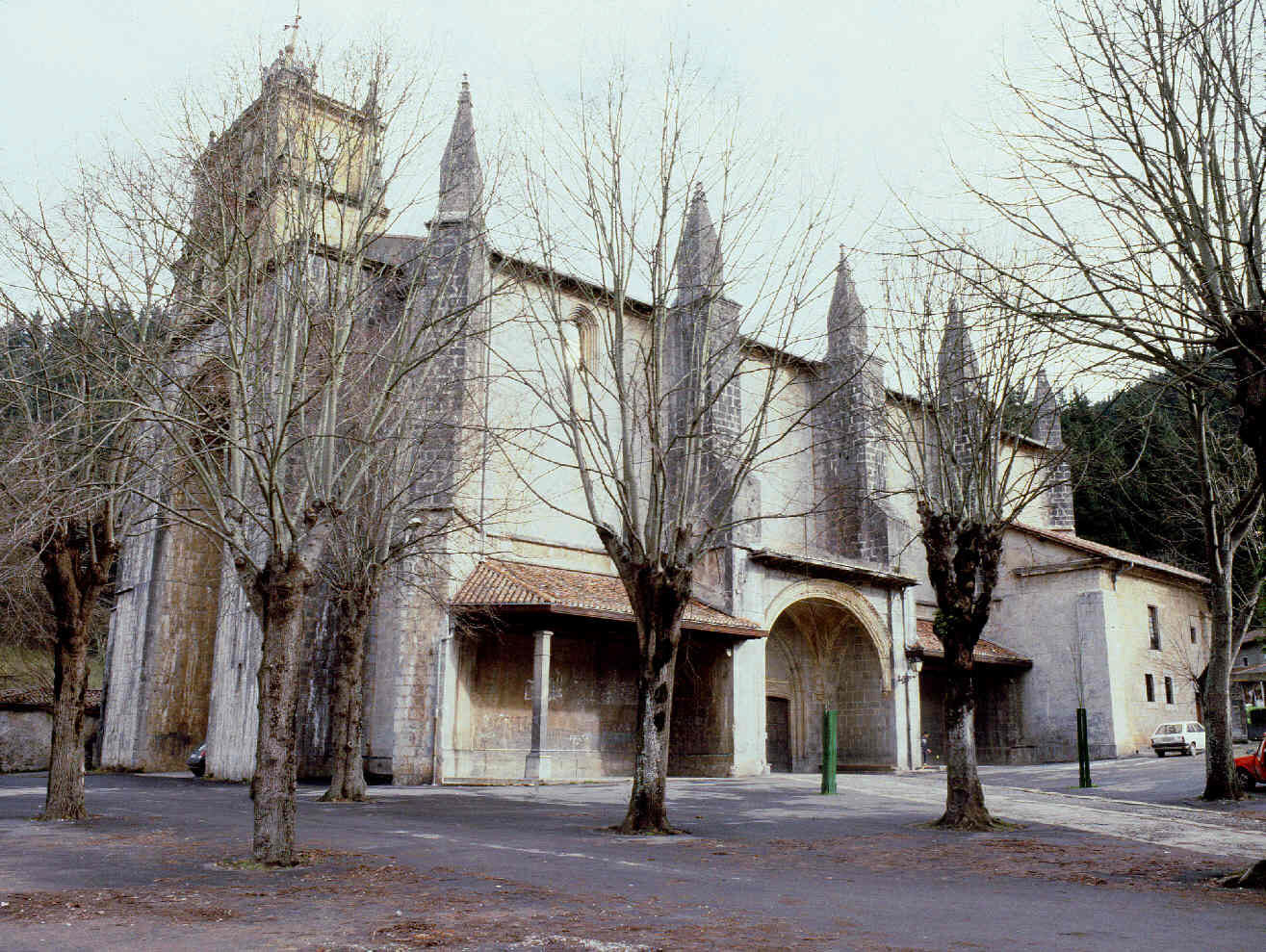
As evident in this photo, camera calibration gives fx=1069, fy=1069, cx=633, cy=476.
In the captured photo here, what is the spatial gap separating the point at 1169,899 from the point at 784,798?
11.2m

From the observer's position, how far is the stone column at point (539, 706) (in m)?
21.8

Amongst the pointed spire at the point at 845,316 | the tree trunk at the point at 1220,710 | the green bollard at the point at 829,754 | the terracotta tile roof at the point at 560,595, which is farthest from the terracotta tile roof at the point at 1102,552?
the green bollard at the point at 829,754

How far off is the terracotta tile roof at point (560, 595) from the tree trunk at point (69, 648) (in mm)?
8915

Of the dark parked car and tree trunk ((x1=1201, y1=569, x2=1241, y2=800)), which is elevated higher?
tree trunk ((x1=1201, y1=569, x2=1241, y2=800))

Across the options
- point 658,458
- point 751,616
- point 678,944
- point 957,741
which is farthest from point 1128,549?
point 678,944

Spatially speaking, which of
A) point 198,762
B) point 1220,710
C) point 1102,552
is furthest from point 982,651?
point 198,762

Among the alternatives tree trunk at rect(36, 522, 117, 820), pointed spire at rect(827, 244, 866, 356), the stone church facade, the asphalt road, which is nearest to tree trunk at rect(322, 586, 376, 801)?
the asphalt road

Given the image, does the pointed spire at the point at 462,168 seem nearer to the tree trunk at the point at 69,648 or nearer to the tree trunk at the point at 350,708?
the tree trunk at the point at 350,708

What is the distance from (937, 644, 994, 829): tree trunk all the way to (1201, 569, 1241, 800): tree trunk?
545cm

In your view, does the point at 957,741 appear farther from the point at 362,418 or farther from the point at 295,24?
the point at 295,24

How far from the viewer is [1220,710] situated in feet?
55.0

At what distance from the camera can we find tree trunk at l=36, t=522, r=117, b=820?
12.9m

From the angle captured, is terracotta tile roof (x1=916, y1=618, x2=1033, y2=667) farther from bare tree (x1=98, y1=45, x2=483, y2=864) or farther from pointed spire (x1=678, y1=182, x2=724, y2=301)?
bare tree (x1=98, y1=45, x2=483, y2=864)

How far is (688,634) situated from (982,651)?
1301 centimetres
